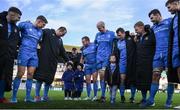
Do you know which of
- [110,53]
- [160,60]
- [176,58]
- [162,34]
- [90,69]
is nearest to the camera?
[176,58]

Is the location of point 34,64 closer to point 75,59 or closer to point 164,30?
point 164,30

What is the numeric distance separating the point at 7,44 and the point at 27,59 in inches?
30.8

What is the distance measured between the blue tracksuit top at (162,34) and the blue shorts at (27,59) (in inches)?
117

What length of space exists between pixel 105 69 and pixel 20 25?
2.89 m

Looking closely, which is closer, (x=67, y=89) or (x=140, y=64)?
(x=140, y=64)

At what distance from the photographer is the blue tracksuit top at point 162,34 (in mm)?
8453

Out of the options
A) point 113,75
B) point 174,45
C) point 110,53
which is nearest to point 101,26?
point 110,53

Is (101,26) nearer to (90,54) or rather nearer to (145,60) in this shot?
(90,54)

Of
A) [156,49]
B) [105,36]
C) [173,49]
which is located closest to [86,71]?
[105,36]

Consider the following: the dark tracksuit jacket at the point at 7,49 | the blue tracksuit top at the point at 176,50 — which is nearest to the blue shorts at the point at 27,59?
the dark tracksuit jacket at the point at 7,49

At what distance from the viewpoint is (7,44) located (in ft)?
27.7

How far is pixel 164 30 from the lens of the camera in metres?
8.52

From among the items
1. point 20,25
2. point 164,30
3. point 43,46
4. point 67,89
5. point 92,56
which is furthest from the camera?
point 67,89

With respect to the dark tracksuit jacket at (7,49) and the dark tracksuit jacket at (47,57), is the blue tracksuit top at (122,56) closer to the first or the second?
the dark tracksuit jacket at (47,57)
